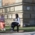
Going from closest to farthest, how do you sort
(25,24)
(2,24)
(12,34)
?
(12,34) → (2,24) → (25,24)

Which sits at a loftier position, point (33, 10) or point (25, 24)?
point (33, 10)

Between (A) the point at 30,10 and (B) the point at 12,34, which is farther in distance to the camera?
(A) the point at 30,10

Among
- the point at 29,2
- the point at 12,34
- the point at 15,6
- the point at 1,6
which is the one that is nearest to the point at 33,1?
the point at 29,2

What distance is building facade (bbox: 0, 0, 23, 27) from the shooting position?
20.7m

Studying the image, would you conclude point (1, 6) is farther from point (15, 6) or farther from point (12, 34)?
point (12, 34)

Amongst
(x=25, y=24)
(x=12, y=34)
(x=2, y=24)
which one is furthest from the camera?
(x=25, y=24)

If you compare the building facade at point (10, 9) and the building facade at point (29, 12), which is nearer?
the building facade at point (10, 9)

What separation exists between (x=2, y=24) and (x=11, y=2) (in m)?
5.80

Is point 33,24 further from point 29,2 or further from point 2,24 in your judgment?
point 2,24

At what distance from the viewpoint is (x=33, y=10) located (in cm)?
2097

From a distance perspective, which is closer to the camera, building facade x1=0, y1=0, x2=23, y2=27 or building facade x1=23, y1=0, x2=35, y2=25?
building facade x1=0, y1=0, x2=23, y2=27

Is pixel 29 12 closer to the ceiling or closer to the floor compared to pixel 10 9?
closer to the floor

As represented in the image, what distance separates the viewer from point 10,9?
21.0 m

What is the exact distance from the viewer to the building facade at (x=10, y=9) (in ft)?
67.8
